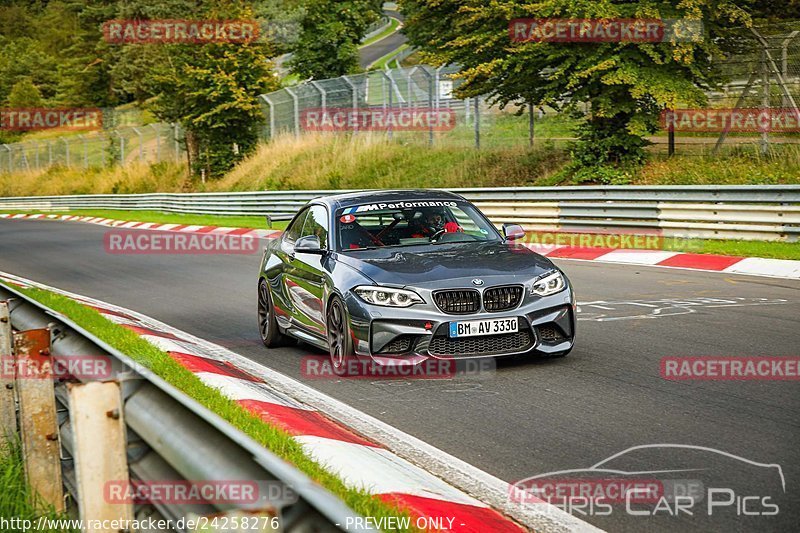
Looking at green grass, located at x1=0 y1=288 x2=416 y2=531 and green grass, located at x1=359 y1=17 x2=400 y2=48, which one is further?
green grass, located at x1=359 y1=17 x2=400 y2=48

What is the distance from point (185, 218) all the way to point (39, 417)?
33.9m

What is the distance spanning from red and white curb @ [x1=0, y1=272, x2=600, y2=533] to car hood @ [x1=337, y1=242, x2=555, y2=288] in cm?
112

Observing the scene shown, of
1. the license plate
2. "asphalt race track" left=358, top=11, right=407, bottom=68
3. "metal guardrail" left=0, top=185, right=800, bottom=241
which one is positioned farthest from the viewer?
"asphalt race track" left=358, top=11, right=407, bottom=68

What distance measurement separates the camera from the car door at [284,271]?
10414mm

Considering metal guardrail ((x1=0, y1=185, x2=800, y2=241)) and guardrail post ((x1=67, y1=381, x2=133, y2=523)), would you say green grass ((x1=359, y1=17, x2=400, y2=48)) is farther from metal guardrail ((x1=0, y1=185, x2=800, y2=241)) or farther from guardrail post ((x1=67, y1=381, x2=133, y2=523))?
guardrail post ((x1=67, y1=381, x2=133, y2=523))

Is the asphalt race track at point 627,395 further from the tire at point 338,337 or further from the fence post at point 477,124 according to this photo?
the fence post at point 477,124

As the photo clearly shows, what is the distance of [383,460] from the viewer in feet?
20.3

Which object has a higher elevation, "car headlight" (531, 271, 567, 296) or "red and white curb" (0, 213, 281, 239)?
"car headlight" (531, 271, 567, 296)

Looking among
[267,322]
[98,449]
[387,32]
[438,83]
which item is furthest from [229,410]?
[387,32]

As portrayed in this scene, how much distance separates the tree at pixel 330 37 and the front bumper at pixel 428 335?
172ft

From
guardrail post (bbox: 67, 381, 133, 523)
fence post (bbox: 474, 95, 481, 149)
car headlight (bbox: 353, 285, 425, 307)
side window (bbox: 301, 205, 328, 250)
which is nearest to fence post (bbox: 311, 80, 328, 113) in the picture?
fence post (bbox: 474, 95, 481, 149)

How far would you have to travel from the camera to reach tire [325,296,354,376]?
28.5 ft

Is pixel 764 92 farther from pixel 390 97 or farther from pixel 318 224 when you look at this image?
pixel 390 97

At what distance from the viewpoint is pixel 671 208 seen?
727 inches
